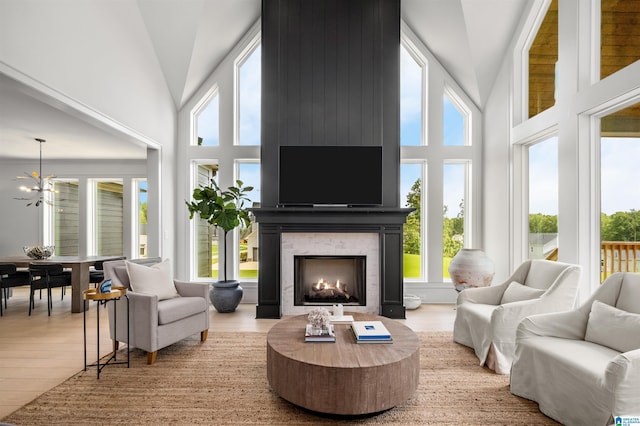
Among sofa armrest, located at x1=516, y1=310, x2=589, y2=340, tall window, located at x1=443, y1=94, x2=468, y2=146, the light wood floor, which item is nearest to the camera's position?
sofa armrest, located at x1=516, y1=310, x2=589, y2=340

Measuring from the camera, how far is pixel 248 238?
5426mm

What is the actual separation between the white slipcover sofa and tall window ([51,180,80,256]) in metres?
8.10

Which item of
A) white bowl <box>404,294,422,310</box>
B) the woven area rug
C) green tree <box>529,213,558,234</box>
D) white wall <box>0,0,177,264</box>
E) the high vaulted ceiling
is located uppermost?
the high vaulted ceiling

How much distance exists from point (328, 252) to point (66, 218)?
6101 mm

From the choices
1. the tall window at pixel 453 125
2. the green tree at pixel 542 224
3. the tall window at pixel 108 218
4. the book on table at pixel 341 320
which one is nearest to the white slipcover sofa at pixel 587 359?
the book on table at pixel 341 320

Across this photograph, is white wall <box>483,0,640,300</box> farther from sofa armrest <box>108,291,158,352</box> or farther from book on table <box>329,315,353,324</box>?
sofa armrest <box>108,291,158,352</box>

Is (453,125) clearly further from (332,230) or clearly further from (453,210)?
(332,230)

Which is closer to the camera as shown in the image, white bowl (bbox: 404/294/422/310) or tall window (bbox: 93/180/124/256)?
white bowl (bbox: 404/294/422/310)

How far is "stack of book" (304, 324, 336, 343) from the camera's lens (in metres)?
2.49

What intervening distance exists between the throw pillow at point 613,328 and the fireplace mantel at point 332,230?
2261mm

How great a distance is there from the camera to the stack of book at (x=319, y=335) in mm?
2488

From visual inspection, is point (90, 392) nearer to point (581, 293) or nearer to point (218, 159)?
point (218, 159)

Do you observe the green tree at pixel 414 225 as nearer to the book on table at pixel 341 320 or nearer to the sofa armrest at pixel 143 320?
the book on table at pixel 341 320

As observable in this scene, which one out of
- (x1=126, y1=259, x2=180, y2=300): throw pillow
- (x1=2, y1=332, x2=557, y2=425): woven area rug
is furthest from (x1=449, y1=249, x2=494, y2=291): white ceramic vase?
(x1=126, y1=259, x2=180, y2=300): throw pillow
